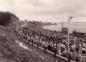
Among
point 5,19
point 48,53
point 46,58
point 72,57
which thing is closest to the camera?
point 72,57

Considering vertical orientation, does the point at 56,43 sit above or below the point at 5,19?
below

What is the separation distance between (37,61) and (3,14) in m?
89.1

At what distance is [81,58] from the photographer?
1466 centimetres

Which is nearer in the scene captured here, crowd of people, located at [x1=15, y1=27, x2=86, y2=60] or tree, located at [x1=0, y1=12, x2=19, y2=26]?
crowd of people, located at [x1=15, y1=27, x2=86, y2=60]

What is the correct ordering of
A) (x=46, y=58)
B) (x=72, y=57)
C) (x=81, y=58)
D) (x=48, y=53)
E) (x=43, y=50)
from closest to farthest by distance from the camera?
(x=81, y=58), (x=72, y=57), (x=46, y=58), (x=48, y=53), (x=43, y=50)

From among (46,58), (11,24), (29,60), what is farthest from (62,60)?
(11,24)

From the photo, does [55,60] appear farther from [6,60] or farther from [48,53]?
[6,60]

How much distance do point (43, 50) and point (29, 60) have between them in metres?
4.84

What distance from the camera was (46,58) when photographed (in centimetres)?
1767

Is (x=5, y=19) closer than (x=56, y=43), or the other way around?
(x=56, y=43)

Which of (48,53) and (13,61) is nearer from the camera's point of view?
(13,61)

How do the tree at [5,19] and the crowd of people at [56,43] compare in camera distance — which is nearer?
the crowd of people at [56,43]

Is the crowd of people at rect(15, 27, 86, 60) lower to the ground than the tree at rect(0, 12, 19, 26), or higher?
lower

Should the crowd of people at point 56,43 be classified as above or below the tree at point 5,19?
below
